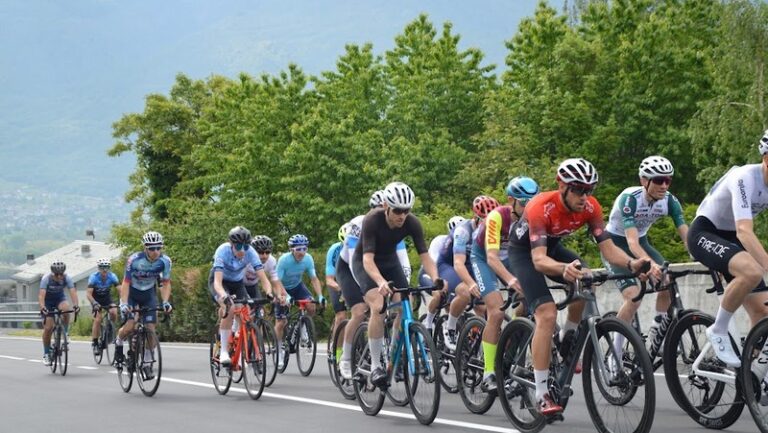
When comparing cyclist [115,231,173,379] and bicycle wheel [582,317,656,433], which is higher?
cyclist [115,231,173,379]

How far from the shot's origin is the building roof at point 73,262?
440ft

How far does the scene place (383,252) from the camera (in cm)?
1184

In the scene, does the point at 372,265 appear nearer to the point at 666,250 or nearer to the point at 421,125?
the point at 666,250

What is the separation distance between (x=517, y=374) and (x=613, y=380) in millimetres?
1192

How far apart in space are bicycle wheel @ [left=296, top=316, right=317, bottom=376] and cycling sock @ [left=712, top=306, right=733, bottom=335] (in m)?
→ 8.81

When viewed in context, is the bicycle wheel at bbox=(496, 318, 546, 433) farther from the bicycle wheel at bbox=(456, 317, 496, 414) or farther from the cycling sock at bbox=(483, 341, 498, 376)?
the bicycle wheel at bbox=(456, 317, 496, 414)

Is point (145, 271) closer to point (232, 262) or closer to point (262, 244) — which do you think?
point (262, 244)

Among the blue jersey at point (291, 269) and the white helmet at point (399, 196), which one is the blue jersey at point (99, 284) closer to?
the blue jersey at point (291, 269)

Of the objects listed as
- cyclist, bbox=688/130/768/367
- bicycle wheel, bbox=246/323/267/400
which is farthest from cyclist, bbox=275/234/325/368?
cyclist, bbox=688/130/768/367

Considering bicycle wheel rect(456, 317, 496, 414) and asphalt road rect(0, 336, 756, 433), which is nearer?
asphalt road rect(0, 336, 756, 433)

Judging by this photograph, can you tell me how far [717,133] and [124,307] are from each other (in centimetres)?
2562

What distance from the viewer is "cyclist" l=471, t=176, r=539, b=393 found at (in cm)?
1066

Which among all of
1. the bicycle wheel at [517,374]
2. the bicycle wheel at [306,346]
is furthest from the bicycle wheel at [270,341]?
the bicycle wheel at [517,374]

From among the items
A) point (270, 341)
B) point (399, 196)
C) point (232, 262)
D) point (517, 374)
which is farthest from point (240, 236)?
point (517, 374)
